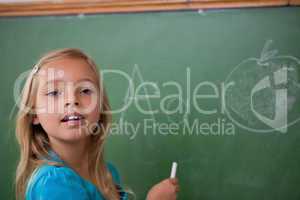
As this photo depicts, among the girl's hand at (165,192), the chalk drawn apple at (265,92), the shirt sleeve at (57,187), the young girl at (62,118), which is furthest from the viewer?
the chalk drawn apple at (265,92)

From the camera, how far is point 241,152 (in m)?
1.70

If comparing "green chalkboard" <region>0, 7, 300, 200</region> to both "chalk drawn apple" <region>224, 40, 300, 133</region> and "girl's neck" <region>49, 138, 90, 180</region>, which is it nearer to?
"chalk drawn apple" <region>224, 40, 300, 133</region>

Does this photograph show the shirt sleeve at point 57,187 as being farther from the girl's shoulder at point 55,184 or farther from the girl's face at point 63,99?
the girl's face at point 63,99

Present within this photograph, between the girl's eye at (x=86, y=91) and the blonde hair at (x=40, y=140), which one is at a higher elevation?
the girl's eye at (x=86, y=91)

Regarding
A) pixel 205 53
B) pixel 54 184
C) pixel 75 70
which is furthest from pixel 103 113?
pixel 205 53

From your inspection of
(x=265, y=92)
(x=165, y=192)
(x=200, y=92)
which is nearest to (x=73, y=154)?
(x=165, y=192)

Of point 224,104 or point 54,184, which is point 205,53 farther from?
point 54,184

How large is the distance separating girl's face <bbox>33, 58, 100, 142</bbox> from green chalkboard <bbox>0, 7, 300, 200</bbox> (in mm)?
486

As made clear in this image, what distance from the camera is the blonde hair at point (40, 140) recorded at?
4.27 feet

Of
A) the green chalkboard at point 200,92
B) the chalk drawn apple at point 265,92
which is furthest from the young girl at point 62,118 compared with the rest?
the chalk drawn apple at point 265,92

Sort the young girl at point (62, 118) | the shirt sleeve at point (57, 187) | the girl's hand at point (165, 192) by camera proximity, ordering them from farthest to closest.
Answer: the girl's hand at point (165, 192) → the young girl at point (62, 118) → the shirt sleeve at point (57, 187)

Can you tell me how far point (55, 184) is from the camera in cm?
111

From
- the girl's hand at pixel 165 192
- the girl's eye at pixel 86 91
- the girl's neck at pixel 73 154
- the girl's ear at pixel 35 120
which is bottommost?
the girl's hand at pixel 165 192

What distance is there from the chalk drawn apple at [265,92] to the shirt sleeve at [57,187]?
79 centimetres
